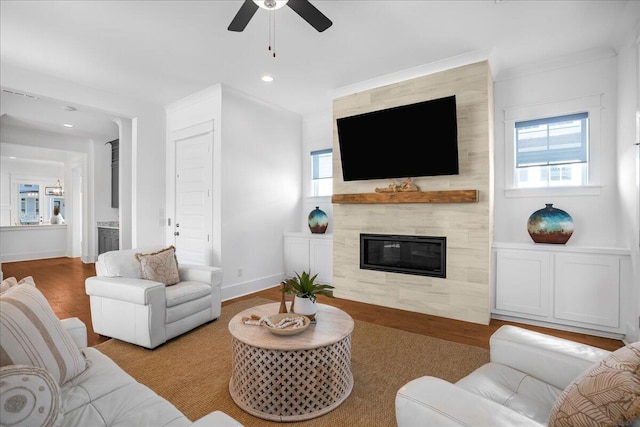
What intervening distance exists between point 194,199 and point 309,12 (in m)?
3.14

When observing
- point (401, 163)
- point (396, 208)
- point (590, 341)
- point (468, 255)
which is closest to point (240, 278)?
point (396, 208)

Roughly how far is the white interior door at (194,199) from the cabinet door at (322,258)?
1.49m

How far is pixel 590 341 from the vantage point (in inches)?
116

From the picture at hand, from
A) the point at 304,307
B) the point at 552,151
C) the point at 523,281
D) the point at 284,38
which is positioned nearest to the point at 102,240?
the point at 284,38

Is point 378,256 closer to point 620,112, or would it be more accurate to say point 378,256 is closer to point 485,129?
point 485,129

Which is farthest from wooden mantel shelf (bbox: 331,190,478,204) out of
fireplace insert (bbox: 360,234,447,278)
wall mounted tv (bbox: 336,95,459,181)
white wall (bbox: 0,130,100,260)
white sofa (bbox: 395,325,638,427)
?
white wall (bbox: 0,130,100,260)

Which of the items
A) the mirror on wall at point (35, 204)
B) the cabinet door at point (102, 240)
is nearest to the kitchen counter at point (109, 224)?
the cabinet door at point (102, 240)

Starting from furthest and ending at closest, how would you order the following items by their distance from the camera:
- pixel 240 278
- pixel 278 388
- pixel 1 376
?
pixel 240 278 < pixel 278 388 < pixel 1 376

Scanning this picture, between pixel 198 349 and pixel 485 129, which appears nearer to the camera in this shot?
pixel 198 349

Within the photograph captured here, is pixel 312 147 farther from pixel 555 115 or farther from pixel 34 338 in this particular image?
pixel 34 338

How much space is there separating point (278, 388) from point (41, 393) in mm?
1130

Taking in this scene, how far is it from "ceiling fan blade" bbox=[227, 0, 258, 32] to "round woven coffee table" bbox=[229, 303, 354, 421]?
6.74 feet

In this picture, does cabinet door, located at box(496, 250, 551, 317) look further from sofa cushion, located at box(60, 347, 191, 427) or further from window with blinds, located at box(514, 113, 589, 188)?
sofa cushion, located at box(60, 347, 191, 427)

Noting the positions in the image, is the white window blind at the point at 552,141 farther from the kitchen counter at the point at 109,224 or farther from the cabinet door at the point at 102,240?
A: the cabinet door at the point at 102,240
